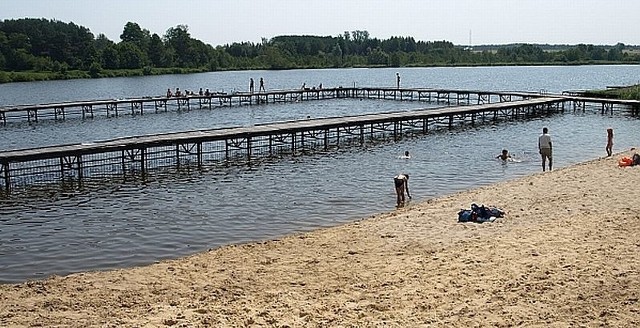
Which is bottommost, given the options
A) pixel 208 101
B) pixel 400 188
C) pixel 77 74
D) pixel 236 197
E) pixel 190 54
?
pixel 236 197

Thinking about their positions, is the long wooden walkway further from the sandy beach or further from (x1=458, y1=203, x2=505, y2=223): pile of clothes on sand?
(x1=458, y1=203, x2=505, y2=223): pile of clothes on sand

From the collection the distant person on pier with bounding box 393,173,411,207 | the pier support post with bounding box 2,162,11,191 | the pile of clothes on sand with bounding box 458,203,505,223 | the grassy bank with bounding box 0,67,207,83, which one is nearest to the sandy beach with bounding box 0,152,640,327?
the pile of clothes on sand with bounding box 458,203,505,223

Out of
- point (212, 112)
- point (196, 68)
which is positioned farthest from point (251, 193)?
point (196, 68)

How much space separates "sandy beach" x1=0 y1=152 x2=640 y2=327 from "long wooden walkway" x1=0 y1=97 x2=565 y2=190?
1111cm

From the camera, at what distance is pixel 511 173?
21.2m

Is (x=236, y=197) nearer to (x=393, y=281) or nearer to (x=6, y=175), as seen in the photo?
(x=6, y=175)

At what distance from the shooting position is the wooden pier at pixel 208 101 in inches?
1704

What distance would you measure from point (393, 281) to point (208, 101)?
4674 centimetres

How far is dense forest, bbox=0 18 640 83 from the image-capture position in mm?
103938

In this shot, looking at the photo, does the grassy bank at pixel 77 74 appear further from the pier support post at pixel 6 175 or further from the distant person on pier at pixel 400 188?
the distant person on pier at pixel 400 188

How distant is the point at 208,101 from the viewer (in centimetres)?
5444

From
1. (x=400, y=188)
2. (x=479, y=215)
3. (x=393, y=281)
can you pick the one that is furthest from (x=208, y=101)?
(x=393, y=281)

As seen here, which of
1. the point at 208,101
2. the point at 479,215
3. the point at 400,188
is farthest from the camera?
the point at 208,101

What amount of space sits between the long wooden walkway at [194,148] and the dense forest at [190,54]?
75.5 metres
